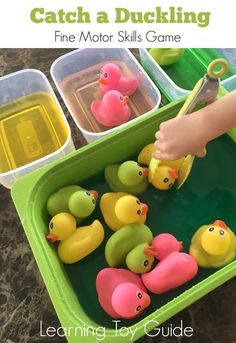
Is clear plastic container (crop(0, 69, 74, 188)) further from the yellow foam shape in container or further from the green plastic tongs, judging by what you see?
the green plastic tongs

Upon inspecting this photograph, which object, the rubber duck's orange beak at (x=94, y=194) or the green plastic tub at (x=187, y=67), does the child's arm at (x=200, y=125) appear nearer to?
the rubber duck's orange beak at (x=94, y=194)

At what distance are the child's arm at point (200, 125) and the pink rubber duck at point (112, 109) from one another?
31cm

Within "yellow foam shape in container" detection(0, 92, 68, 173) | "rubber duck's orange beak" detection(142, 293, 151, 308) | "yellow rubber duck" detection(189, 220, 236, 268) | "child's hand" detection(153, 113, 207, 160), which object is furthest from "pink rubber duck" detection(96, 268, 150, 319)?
"yellow foam shape in container" detection(0, 92, 68, 173)

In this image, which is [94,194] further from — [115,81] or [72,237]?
[115,81]

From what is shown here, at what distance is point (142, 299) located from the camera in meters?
0.64

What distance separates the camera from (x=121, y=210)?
0.71 m

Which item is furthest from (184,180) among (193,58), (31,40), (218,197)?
(31,40)

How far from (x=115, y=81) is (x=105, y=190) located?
27 cm

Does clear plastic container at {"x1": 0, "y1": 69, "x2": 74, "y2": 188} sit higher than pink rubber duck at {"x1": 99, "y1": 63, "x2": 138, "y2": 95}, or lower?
lower

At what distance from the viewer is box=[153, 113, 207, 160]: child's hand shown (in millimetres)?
587

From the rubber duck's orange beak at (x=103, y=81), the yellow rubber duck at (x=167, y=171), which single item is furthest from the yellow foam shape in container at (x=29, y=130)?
the yellow rubber duck at (x=167, y=171)

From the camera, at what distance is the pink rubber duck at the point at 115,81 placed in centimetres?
93

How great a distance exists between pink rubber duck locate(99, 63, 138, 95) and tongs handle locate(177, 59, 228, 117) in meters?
0.33

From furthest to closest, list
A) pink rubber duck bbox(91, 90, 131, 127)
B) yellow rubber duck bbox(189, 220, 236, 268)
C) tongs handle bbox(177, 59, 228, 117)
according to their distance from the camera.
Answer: pink rubber duck bbox(91, 90, 131, 127)
yellow rubber duck bbox(189, 220, 236, 268)
tongs handle bbox(177, 59, 228, 117)
